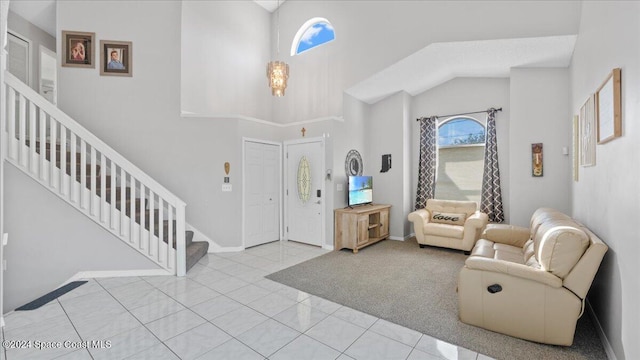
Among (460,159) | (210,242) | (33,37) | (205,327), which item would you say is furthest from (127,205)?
(460,159)

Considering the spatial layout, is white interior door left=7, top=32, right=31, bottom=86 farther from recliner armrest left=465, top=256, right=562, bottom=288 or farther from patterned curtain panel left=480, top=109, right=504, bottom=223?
patterned curtain panel left=480, top=109, right=504, bottom=223

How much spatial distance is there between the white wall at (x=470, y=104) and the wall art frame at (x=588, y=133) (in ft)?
5.77

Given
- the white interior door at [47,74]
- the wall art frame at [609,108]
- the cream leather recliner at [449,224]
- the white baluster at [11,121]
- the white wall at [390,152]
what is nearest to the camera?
the wall art frame at [609,108]

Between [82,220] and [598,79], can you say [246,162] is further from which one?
[598,79]

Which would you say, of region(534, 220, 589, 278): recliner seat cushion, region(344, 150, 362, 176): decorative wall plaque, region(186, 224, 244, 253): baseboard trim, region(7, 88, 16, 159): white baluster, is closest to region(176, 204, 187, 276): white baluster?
region(186, 224, 244, 253): baseboard trim

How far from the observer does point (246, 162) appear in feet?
16.3

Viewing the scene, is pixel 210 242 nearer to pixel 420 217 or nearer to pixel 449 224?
pixel 420 217

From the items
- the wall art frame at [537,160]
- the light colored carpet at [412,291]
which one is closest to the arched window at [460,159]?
the wall art frame at [537,160]

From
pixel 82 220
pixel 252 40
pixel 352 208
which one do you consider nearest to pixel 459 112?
pixel 352 208

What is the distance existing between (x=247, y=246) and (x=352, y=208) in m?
2.02

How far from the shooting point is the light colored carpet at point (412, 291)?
7.00 ft

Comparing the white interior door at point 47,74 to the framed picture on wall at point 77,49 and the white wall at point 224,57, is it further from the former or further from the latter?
the white wall at point 224,57

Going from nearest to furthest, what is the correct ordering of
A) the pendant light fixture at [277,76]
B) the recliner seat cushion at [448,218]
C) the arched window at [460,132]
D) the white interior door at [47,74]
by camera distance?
the pendant light fixture at [277,76], the white interior door at [47,74], the recliner seat cushion at [448,218], the arched window at [460,132]

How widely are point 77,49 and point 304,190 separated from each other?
4.26m
